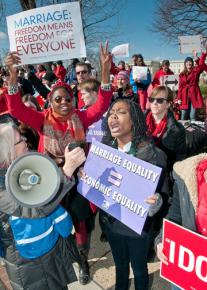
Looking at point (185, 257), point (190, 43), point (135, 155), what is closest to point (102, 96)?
point (135, 155)

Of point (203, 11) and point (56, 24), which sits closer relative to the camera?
point (56, 24)

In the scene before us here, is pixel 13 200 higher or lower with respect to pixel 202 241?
higher

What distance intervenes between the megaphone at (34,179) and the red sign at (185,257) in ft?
2.12

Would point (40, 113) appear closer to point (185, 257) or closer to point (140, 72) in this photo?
point (185, 257)

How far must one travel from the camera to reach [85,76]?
13.8 feet

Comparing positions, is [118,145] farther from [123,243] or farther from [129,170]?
[123,243]

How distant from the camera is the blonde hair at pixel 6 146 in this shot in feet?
5.68

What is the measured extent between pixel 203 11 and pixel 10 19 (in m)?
14.9

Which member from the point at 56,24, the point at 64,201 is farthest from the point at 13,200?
the point at 56,24

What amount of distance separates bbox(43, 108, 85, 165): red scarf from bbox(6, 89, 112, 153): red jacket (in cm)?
5

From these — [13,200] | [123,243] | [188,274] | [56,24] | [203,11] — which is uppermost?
[203,11]

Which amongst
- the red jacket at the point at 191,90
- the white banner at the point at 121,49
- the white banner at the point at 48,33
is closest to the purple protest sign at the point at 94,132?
the white banner at the point at 48,33

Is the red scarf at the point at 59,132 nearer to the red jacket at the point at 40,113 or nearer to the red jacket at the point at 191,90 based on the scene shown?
the red jacket at the point at 40,113

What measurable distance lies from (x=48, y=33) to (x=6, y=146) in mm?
2506
